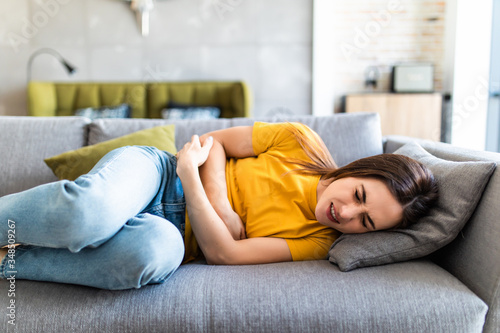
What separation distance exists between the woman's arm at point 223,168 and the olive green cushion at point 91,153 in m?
0.22

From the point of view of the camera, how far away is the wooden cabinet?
13.1 ft

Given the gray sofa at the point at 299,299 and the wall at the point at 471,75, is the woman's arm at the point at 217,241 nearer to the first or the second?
the gray sofa at the point at 299,299

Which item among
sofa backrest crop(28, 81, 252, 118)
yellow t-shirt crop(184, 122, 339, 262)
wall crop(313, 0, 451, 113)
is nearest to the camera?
yellow t-shirt crop(184, 122, 339, 262)

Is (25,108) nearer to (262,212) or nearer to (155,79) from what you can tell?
(155,79)

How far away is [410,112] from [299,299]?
3446 millimetres

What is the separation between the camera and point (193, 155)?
1347mm

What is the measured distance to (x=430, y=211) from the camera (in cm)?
122

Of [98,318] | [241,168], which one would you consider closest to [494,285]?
[241,168]

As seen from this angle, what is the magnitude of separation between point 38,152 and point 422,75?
3725 mm

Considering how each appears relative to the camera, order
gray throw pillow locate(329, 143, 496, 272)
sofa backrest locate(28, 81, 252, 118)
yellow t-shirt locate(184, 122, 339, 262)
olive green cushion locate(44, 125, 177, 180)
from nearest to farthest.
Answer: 1. gray throw pillow locate(329, 143, 496, 272)
2. yellow t-shirt locate(184, 122, 339, 262)
3. olive green cushion locate(44, 125, 177, 180)
4. sofa backrest locate(28, 81, 252, 118)

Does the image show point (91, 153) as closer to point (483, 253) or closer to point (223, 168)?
point (223, 168)

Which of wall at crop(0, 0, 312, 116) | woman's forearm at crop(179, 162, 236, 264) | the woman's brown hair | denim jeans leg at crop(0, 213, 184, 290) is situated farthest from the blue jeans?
wall at crop(0, 0, 312, 116)

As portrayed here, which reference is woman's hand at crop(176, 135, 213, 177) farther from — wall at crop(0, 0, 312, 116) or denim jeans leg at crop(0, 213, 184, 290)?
wall at crop(0, 0, 312, 116)

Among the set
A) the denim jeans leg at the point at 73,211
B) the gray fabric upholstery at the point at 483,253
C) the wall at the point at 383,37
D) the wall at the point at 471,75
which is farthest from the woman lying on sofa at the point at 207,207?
the wall at the point at 471,75
